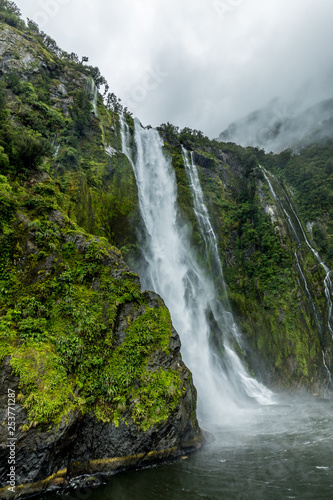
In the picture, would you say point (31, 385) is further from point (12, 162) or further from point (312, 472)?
point (12, 162)

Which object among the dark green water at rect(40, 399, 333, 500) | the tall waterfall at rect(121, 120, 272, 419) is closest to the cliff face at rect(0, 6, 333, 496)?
the dark green water at rect(40, 399, 333, 500)

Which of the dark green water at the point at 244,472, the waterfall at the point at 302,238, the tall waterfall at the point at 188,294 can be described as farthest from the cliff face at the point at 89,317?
the tall waterfall at the point at 188,294

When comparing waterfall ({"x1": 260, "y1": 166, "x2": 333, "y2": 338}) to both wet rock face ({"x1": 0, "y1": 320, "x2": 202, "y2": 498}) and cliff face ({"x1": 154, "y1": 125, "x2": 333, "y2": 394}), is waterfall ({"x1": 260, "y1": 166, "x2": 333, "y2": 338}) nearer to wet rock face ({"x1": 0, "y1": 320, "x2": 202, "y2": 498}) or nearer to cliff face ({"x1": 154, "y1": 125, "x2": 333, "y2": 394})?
cliff face ({"x1": 154, "y1": 125, "x2": 333, "y2": 394})

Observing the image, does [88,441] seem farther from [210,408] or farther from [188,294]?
[188,294]

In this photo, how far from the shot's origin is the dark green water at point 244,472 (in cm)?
666

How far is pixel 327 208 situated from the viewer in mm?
33156

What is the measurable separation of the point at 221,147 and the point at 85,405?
135ft

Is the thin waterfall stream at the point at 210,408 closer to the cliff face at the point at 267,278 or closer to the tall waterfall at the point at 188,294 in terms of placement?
the tall waterfall at the point at 188,294

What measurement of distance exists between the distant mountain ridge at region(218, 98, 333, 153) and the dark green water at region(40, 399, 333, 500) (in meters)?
89.3

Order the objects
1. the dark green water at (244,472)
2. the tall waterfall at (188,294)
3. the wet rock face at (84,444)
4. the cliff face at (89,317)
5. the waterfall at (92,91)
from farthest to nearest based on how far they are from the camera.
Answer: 1. the waterfall at (92,91)
2. the tall waterfall at (188,294)
3. the cliff face at (89,317)
4. the dark green water at (244,472)
5. the wet rock face at (84,444)

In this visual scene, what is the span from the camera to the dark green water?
6.66 m

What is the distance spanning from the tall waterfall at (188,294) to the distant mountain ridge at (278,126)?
249 feet

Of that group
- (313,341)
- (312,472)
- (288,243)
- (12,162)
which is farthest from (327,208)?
(12,162)

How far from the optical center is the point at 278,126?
113 m
